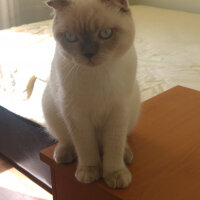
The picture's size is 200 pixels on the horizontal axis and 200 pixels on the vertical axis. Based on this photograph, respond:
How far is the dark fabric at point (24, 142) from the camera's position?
1629mm

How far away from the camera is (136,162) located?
89 cm

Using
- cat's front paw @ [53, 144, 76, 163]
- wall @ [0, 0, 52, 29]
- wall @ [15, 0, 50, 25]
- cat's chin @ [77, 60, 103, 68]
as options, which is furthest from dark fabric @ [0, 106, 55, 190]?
wall @ [15, 0, 50, 25]

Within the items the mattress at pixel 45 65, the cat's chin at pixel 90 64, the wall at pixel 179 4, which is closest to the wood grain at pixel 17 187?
the mattress at pixel 45 65

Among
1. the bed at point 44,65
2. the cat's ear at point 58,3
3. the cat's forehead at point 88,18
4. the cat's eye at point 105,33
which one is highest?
the cat's ear at point 58,3

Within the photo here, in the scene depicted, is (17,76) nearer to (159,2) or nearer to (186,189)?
(186,189)

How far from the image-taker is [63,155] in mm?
919

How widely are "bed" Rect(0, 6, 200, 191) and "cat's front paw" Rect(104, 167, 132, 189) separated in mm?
581

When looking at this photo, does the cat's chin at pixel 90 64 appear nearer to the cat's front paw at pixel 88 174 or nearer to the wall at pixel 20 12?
the cat's front paw at pixel 88 174

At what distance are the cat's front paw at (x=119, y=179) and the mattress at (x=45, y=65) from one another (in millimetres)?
590

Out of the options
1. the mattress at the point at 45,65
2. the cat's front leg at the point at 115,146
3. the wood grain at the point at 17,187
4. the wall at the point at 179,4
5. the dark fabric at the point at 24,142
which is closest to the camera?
the cat's front leg at the point at 115,146

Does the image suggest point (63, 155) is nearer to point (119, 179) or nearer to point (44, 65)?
point (119, 179)

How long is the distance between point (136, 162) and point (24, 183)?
118cm

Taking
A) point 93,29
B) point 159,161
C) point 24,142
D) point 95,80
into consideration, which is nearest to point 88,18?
point 93,29

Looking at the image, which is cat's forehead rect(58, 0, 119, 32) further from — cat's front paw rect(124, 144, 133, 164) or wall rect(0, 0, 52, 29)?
wall rect(0, 0, 52, 29)
